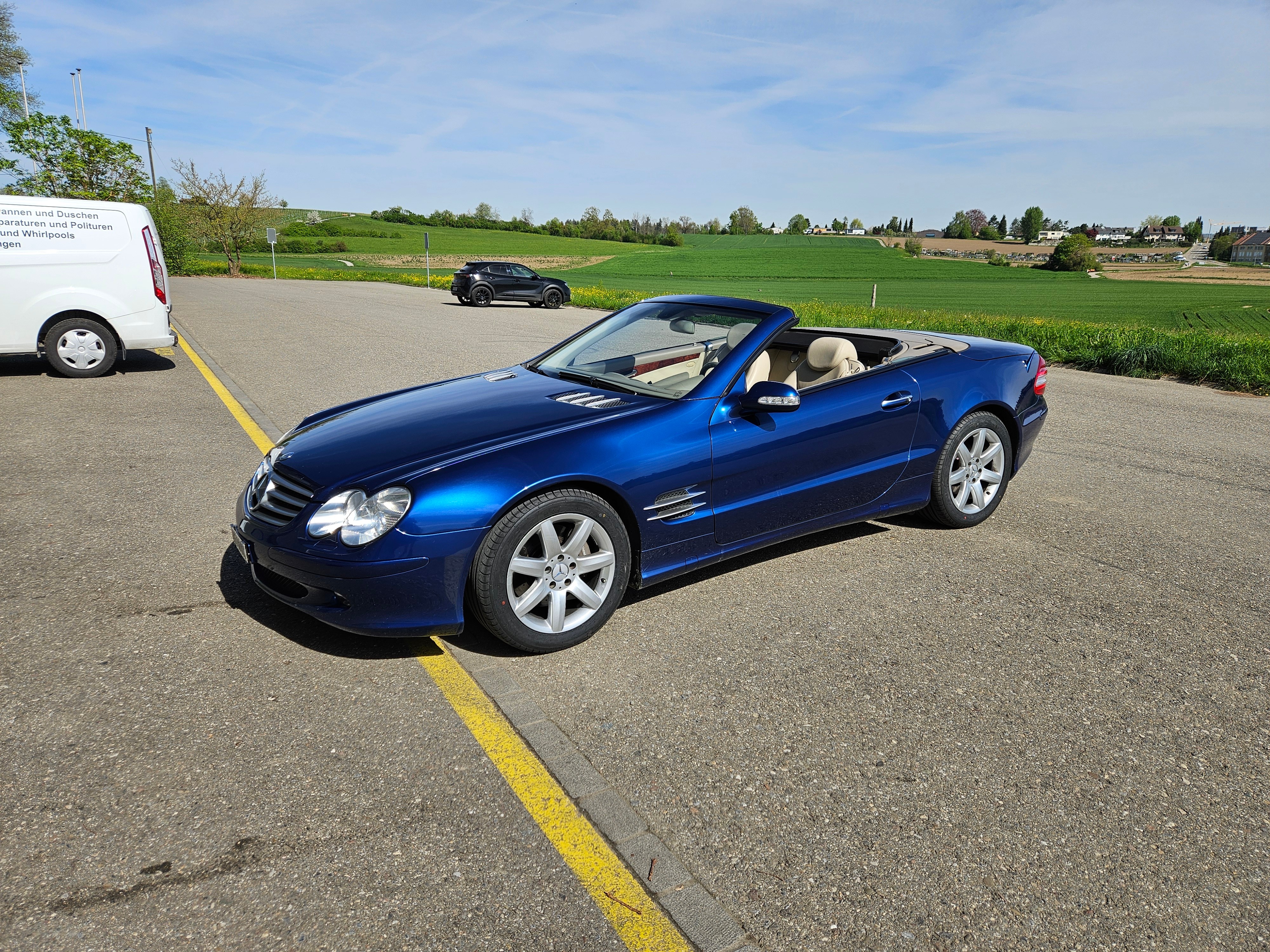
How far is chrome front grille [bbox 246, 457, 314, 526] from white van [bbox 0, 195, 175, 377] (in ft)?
24.5

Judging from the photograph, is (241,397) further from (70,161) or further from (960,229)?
(960,229)

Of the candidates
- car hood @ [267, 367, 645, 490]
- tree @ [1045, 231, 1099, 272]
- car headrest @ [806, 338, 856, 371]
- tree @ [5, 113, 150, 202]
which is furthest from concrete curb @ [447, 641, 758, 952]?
tree @ [1045, 231, 1099, 272]

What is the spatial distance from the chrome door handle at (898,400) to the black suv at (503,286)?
24346 mm

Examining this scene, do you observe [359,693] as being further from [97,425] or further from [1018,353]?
[97,425]

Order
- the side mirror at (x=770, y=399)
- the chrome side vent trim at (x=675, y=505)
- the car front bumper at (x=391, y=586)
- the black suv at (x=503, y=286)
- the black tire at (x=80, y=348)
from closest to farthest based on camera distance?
the car front bumper at (x=391, y=586) < the chrome side vent trim at (x=675, y=505) < the side mirror at (x=770, y=399) < the black tire at (x=80, y=348) < the black suv at (x=503, y=286)

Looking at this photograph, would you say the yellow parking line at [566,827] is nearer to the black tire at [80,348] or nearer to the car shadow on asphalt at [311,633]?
the car shadow on asphalt at [311,633]

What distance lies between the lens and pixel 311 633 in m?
3.77

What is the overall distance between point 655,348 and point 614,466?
115 cm

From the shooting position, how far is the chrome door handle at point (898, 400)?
458cm

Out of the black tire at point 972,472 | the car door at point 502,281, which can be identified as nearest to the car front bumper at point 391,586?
the black tire at point 972,472

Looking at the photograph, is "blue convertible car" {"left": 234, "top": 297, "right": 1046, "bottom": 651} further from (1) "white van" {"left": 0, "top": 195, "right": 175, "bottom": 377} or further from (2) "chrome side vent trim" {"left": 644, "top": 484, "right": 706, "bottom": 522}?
(1) "white van" {"left": 0, "top": 195, "right": 175, "bottom": 377}

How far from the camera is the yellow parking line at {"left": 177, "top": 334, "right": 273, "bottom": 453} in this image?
23.9 ft

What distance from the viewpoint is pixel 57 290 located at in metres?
9.89

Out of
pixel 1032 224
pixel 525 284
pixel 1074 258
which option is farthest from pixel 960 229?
pixel 525 284
